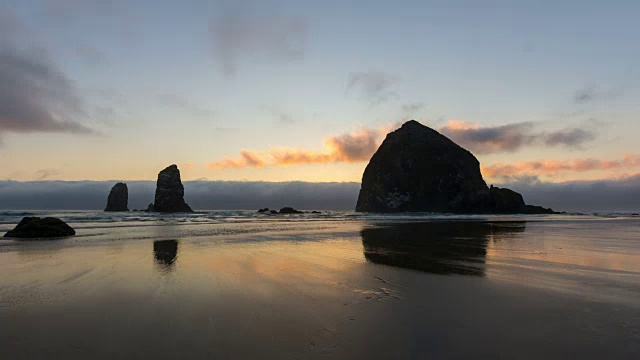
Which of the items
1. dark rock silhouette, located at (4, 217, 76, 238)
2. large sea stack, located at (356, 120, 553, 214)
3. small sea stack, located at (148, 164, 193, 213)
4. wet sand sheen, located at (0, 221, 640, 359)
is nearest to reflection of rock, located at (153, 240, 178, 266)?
wet sand sheen, located at (0, 221, 640, 359)

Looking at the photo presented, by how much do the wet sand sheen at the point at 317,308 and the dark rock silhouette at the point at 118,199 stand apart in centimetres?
12420

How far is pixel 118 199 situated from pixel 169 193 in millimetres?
31421

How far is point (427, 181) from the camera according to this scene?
129625 mm

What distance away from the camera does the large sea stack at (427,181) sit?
120312 mm

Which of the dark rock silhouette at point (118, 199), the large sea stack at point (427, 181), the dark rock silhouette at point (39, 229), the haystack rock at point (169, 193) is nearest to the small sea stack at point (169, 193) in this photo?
the haystack rock at point (169, 193)

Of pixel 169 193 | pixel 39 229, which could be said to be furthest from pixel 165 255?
pixel 169 193

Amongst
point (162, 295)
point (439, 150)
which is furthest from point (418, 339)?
point (439, 150)

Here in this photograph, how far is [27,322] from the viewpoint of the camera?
545 cm

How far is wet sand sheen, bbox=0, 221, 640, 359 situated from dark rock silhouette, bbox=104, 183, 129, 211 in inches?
4890

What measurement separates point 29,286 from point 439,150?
13733cm

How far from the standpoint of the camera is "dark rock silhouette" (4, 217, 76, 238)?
2103cm

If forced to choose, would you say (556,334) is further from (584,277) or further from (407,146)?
(407,146)

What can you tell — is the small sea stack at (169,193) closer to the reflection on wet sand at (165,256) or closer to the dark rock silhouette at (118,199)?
the dark rock silhouette at (118,199)

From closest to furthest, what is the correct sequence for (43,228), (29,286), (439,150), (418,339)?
(418,339), (29,286), (43,228), (439,150)
